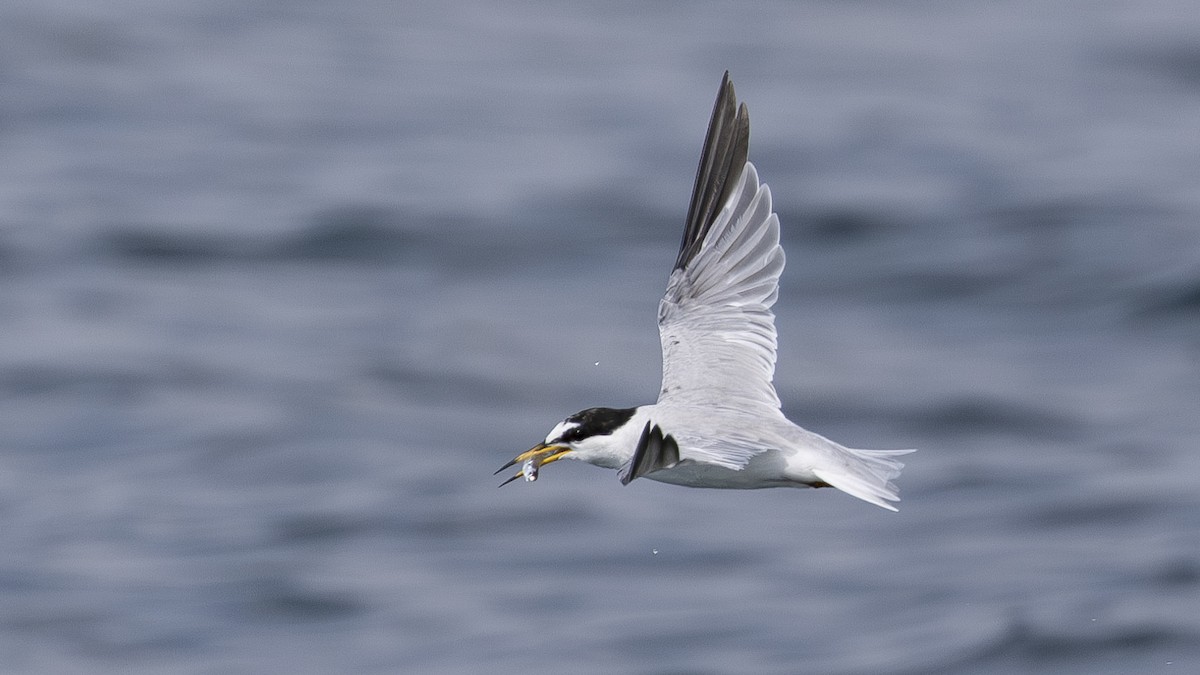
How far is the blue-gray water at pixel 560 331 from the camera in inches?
540

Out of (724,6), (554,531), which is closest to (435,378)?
(554,531)

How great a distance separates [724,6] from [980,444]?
12.3m

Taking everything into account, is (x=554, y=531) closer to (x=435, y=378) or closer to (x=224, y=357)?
(x=435, y=378)

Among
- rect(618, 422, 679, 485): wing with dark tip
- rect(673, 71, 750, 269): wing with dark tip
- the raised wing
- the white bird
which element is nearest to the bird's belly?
the white bird

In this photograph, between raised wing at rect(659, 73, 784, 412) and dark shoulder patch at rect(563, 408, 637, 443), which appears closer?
dark shoulder patch at rect(563, 408, 637, 443)

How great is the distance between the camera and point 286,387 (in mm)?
17125

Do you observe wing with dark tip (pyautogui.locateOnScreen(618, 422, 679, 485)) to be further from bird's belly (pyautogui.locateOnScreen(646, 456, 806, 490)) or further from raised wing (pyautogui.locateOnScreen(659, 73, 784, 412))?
raised wing (pyautogui.locateOnScreen(659, 73, 784, 412))

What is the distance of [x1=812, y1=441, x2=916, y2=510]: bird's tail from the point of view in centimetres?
671

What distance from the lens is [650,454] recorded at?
5691 millimetres

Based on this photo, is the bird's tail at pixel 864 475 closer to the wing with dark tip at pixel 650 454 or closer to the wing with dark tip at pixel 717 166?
the wing with dark tip at pixel 650 454

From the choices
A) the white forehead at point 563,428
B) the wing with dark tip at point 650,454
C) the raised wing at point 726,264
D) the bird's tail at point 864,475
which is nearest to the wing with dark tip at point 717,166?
the raised wing at point 726,264

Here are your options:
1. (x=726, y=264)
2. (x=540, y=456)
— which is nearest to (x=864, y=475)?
(x=540, y=456)

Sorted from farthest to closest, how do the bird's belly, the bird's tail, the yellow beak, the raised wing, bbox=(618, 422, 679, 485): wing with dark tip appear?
the raised wing
the yellow beak
the bird's tail
the bird's belly
bbox=(618, 422, 679, 485): wing with dark tip

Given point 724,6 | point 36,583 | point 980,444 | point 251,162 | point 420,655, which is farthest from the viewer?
point 724,6
